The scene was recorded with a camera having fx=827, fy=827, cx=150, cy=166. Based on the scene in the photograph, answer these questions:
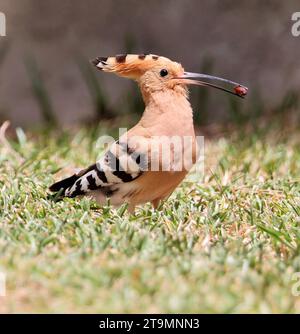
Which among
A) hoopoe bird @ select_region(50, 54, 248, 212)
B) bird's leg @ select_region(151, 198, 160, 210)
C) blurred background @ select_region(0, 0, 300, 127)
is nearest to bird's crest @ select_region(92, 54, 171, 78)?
hoopoe bird @ select_region(50, 54, 248, 212)

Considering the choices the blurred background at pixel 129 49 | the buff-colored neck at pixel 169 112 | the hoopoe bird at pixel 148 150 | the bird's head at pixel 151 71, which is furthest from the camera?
the blurred background at pixel 129 49

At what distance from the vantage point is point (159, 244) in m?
3.45

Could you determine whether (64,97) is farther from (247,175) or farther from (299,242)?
(299,242)

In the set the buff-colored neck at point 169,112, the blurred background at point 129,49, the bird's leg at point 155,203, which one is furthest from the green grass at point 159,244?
the blurred background at point 129,49

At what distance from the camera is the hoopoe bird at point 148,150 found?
159 inches

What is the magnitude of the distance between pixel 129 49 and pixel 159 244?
144 inches

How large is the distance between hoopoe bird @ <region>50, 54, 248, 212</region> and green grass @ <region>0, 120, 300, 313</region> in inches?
4.4

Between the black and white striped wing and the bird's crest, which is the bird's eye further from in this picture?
the black and white striped wing

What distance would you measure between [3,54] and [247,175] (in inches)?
109

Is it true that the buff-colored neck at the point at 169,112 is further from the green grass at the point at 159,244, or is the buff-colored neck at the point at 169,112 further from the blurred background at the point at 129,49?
the blurred background at the point at 129,49

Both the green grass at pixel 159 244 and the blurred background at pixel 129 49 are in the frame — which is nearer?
the green grass at pixel 159 244

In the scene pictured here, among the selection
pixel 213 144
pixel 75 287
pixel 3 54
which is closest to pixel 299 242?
pixel 75 287

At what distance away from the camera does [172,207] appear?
4.28 m

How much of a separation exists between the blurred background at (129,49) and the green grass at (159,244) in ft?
5.38
